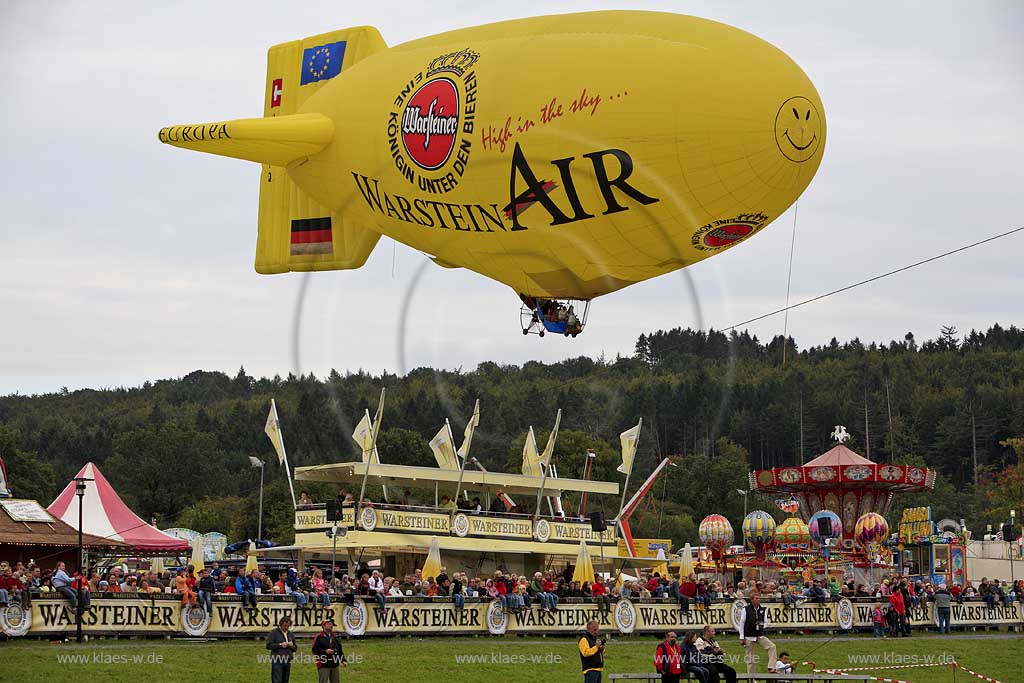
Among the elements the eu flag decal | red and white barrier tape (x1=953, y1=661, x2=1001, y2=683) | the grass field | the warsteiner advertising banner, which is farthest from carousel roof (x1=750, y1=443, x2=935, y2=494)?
the eu flag decal

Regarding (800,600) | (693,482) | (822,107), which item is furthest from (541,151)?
(693,482)

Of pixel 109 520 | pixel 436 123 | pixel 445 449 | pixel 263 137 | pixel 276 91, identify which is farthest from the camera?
pixel 445 449

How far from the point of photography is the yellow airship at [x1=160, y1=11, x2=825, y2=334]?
21312mm

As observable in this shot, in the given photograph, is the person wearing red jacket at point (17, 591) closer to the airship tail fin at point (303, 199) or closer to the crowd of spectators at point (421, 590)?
the crowd of spectators at point (421, 590)

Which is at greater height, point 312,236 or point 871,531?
point 312,236

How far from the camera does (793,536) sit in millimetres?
71438

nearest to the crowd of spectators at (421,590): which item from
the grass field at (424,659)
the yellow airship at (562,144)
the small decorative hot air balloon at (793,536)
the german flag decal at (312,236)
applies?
the grass field at (424,659)

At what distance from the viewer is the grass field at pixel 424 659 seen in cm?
2769

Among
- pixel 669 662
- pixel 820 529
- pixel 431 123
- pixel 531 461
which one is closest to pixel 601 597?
pixel 669 662

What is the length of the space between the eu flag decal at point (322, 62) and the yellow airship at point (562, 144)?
9.42 ft

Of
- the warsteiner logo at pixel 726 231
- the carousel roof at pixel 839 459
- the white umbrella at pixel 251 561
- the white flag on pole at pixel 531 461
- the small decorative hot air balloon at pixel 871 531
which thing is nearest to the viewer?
the warsteiner logo at pixel 726 231

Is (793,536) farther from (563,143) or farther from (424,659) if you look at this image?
(563,143)

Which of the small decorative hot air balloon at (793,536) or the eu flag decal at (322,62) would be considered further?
the small decorative hot air balloon at (793,536)

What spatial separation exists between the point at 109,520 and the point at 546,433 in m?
76.7
